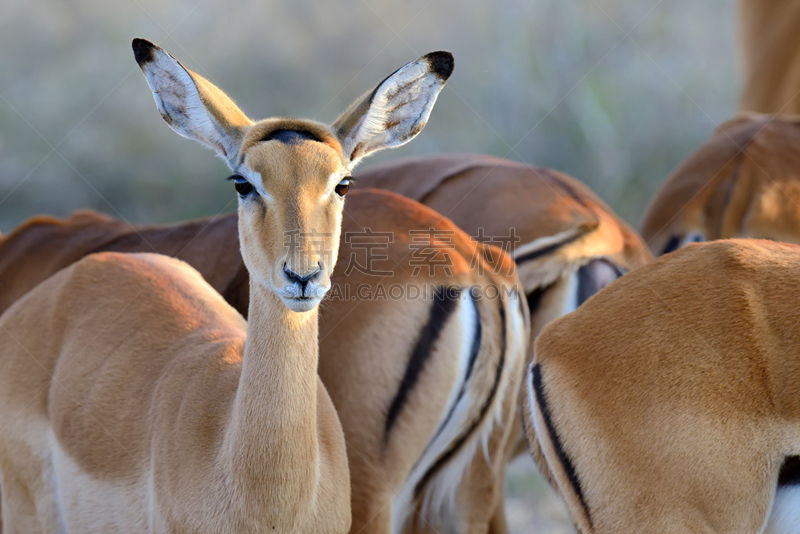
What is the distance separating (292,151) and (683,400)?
129 cm

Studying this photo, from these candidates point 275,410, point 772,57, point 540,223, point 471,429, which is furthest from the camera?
point 772,57

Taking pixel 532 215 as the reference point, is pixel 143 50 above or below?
above

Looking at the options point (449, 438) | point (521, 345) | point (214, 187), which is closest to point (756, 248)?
point (521, 345)

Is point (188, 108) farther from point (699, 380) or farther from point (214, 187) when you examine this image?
point (214, 187)

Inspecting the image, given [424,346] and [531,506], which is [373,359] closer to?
[424,346]

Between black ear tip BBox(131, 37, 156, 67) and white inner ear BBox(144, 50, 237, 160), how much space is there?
16 millimetres

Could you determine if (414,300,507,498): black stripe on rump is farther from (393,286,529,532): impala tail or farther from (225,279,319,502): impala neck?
(225,279,319,502): impala neck

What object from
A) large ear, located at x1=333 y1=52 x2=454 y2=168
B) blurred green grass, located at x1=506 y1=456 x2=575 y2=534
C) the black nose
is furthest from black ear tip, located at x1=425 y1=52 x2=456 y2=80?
blurred green grass, located at x1=506 y1=456 x2=575 y2=534

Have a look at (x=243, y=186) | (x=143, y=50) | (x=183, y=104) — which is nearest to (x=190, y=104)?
(x=183, y=104)

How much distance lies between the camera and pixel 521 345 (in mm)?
3305

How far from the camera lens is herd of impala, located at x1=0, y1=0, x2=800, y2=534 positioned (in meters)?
2.20

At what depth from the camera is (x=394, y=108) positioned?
8.93 feet

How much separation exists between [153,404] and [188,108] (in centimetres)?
101

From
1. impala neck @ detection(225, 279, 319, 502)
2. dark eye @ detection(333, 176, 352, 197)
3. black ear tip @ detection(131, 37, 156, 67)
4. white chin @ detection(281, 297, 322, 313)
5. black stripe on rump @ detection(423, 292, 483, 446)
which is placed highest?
black ear tip @ detection(131, 37, 156, 67)
